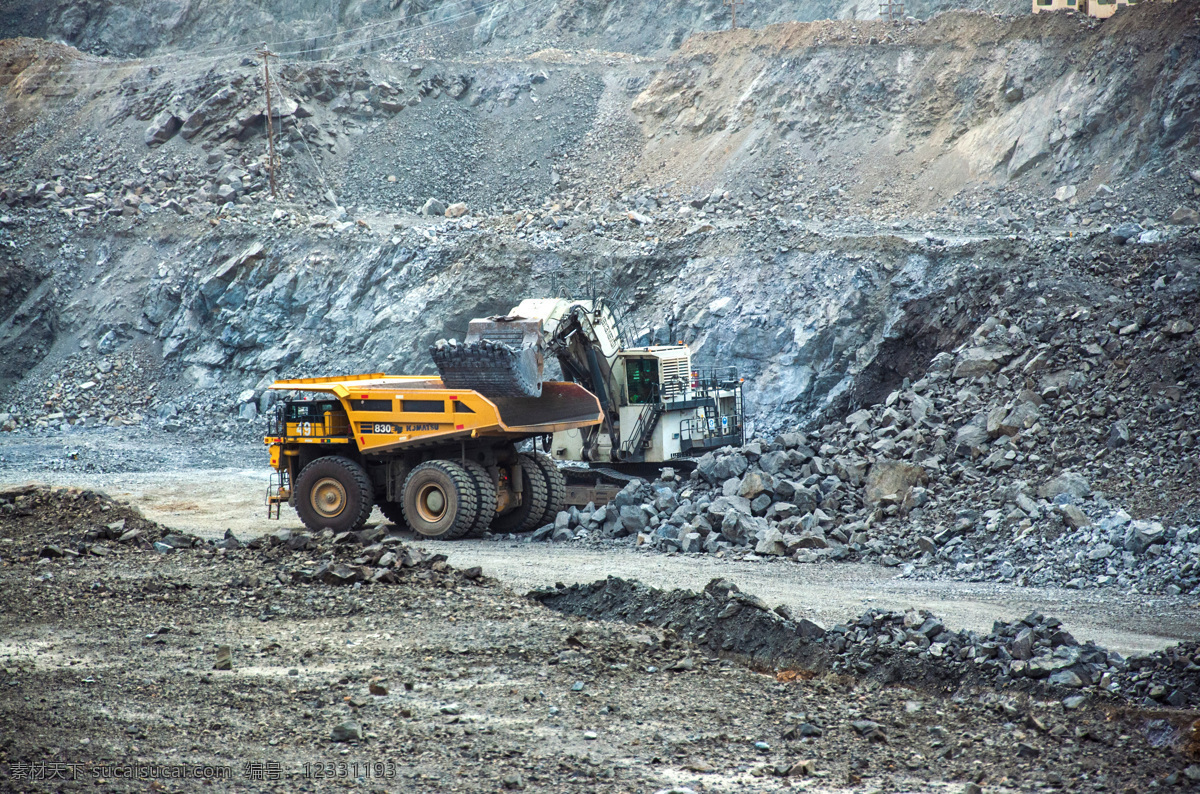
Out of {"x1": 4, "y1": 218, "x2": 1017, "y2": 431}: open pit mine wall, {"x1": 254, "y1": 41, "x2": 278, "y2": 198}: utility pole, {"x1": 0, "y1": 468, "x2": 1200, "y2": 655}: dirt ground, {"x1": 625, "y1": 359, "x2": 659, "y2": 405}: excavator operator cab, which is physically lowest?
{"x1": 0, "y1": 468, "x2": 1200, "y2": 655}: dirt ground

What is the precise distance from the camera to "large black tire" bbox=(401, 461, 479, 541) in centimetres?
1395

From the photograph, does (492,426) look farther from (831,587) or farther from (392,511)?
(831,587)

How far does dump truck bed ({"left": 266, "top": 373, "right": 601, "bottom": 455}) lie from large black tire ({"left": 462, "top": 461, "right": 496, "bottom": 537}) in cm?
53

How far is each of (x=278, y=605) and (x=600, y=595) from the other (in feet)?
9.41

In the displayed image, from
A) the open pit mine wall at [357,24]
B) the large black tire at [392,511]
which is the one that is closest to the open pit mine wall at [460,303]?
the large black tire at [392,511]

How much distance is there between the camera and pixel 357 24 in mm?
46531

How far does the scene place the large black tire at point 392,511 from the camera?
15.4 metres

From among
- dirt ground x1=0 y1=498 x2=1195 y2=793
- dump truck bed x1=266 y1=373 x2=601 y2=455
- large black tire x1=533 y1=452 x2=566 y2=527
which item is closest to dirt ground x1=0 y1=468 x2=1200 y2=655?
large black tire x1=533 y1=452 x2=566 y2=527

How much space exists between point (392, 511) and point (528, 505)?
7.03 ft

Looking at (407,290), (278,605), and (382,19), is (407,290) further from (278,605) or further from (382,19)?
(382,19)

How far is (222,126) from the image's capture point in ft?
107

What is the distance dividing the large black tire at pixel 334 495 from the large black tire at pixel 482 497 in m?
1.46

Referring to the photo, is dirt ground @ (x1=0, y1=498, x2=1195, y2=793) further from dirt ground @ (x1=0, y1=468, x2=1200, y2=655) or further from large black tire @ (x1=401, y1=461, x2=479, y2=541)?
large black tire @ (x1=401, y1=461, x2=479, y2=541)

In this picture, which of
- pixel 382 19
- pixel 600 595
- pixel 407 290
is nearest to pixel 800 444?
pixel 600 595
